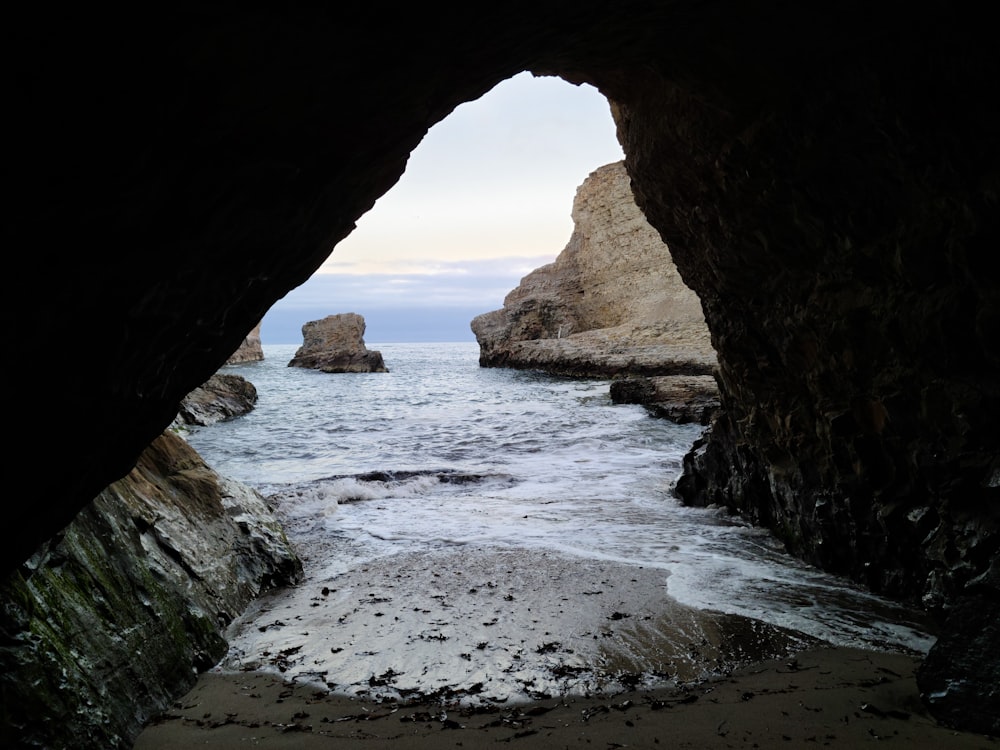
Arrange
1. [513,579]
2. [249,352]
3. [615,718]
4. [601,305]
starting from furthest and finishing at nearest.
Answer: [249,352]
[601,305]
[513,579]
[615,718]

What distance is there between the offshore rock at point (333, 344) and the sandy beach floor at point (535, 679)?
128 ft

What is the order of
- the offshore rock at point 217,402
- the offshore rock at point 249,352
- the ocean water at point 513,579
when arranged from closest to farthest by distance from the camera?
the ocean water at point 513,579, the offshore rock at point 217,402, the offshore rock at point 249,352

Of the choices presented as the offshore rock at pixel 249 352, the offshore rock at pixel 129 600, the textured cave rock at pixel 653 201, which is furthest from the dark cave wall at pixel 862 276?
the offshore rock at pixel 249 352

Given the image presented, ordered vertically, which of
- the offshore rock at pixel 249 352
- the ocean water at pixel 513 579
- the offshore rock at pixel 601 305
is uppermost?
the offshore rock at pixel 601 305

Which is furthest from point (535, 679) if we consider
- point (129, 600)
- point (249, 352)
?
point (249, 352)

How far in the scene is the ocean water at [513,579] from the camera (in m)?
3.58

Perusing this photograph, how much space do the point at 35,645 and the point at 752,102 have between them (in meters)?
4.65

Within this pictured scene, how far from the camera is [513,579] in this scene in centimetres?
500

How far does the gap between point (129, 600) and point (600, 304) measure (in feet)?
133

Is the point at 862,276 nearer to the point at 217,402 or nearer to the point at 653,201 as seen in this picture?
the point at 653,201

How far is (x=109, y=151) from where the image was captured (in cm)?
175

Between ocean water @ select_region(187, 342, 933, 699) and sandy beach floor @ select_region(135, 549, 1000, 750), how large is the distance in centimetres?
2

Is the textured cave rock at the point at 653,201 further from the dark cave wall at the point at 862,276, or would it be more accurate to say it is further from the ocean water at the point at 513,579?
the ocean water at the point at 513,579

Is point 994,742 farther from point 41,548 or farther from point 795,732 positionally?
point 41,548
